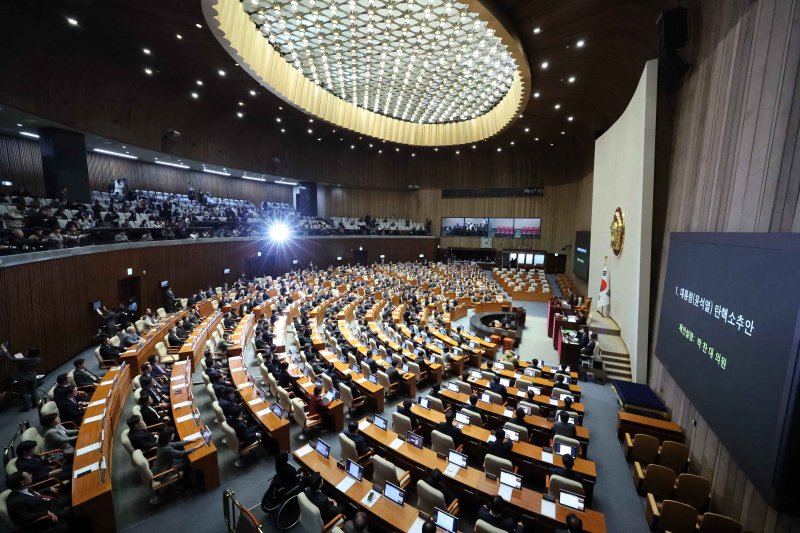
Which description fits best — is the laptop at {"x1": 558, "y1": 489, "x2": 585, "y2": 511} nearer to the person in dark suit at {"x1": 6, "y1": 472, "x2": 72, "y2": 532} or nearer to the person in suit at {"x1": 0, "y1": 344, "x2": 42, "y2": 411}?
the person in dark suit at {"x1": 6, "y1": 472, "x2": 72, "y2": 532}

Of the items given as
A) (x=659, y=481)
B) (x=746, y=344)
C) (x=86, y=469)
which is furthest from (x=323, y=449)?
(x=746, y=344)

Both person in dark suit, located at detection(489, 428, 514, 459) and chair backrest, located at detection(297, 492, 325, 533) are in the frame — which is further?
person in dark suit, located at detection(489, 428, 514, 459)

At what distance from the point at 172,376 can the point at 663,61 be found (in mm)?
13986

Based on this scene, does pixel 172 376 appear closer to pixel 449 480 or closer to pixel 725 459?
pixel 449 480

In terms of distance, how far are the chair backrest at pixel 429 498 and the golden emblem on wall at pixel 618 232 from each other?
10.3 metres

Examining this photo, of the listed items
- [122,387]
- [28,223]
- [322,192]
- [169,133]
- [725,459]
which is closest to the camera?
[725,459]

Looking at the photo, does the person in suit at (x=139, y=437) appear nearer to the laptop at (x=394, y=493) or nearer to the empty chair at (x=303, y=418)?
the empty chair at (x=303, y=418)

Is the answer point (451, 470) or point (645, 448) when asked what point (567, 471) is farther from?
point (645, 448)

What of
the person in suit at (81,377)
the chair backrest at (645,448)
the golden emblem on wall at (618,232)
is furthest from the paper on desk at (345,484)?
the golden emblem on wall at (618,232)

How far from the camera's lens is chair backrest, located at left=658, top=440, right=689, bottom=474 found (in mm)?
5949

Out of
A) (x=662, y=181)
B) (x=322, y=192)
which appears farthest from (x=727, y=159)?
(x=322, y=192)

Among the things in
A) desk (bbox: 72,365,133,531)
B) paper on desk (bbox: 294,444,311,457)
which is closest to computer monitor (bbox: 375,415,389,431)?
paper on desk (bbox: 294,444,311,457)

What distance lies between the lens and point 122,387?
7.63 metres

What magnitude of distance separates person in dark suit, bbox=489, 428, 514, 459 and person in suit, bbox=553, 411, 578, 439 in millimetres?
1140
